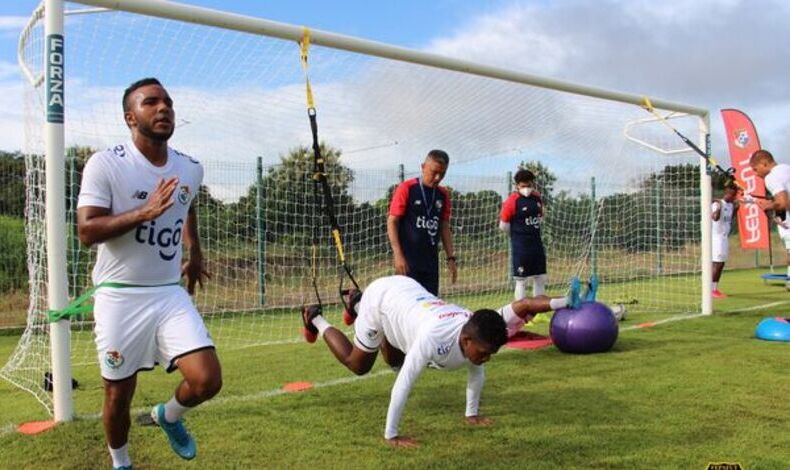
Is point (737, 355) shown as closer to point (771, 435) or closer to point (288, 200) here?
point (771, 435)

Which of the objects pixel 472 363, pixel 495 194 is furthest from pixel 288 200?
pixel 472 363

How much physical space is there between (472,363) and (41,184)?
4143 millimetres

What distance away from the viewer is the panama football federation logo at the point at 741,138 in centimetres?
1686

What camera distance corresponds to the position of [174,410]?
3.87 metres

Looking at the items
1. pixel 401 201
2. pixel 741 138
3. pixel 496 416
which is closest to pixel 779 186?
pixel 401 201

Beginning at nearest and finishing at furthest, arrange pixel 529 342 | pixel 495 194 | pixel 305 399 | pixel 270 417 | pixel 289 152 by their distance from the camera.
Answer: pixel 270 417, pixel 305 399, pixel 529 342, pixel 289 152, pixel 495 194

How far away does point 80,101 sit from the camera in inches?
256

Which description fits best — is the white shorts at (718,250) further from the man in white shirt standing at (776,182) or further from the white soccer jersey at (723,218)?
the man in white shirt standing at (776,182)

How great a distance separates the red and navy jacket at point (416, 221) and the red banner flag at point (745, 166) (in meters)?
12.7

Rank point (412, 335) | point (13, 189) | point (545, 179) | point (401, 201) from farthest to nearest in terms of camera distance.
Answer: point (545, 179), point (13, 189), point (401, 201), point (412, 335)

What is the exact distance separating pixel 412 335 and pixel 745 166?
14908 mm

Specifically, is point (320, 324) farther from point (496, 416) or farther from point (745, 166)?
Result: point (745, 166)

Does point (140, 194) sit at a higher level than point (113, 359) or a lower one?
higher

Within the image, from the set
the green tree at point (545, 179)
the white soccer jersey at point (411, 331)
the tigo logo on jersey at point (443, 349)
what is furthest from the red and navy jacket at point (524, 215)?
the green tree at point (545, 179)
